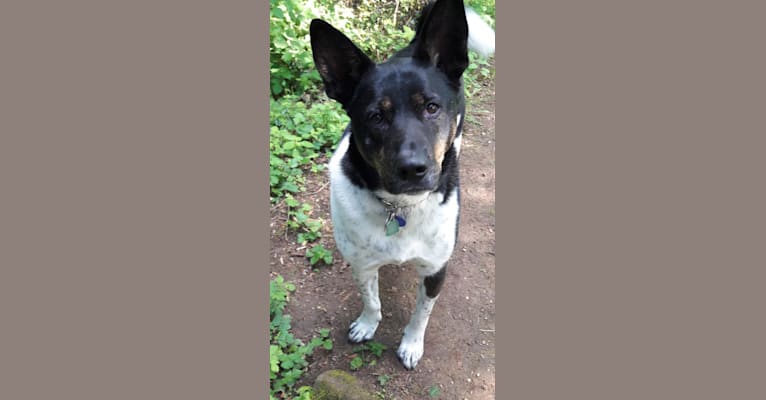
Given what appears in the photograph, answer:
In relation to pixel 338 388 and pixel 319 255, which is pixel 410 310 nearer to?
pixel 319 255

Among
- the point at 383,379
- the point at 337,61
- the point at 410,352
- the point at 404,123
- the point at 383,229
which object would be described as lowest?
the point at 383,379

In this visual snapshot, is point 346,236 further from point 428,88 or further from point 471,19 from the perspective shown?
point 471,19

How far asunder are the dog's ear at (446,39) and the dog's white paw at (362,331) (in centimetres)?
175

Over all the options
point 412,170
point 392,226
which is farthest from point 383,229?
point 412,170

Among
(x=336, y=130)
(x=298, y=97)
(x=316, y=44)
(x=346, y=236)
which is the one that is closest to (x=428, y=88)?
(x=316, y=44)

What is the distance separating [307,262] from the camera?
3.98 m

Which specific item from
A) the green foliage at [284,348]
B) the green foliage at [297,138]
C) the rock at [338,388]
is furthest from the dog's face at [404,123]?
the green foliage at [297,138]

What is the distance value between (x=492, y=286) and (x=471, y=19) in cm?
238

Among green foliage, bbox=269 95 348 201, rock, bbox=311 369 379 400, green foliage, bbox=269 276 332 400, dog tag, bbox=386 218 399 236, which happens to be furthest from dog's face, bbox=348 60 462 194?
green foliage, bbox=269 95 348 201

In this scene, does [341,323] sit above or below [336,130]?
below

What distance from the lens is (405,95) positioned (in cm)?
245

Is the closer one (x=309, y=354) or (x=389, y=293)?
(x=309, y=354)

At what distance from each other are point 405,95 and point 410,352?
179 centimetres

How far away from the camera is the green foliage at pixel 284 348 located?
305cm
